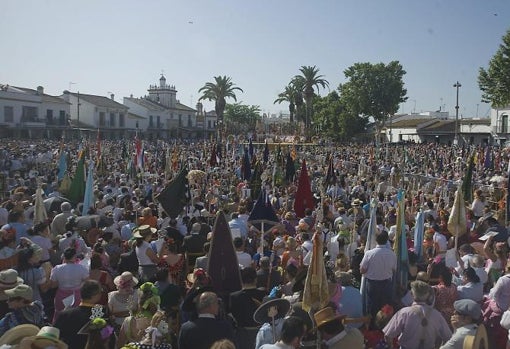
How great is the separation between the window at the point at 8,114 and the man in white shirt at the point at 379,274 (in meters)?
56.2

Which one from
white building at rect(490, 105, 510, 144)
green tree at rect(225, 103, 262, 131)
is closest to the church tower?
green tree at rect(225, 103, 262, 131)

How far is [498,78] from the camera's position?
32938 mm

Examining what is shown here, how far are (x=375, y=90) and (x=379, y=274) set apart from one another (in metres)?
52.6

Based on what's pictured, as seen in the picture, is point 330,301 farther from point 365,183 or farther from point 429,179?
point 429,179

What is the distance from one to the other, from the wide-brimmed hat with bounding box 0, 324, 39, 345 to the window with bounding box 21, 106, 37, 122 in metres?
58.5

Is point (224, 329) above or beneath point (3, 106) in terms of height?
beneath

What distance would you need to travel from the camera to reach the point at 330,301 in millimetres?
5090

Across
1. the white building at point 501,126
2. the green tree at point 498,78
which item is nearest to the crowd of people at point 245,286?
the green tree at point 498,78

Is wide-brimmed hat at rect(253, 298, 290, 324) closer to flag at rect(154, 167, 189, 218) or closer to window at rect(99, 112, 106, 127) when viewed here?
flag at rect(154, 167, 189, 218)

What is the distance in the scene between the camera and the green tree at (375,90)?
185 feet

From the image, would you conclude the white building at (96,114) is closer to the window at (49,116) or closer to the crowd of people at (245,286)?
the window at (49,116)

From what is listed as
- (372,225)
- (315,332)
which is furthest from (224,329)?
(372,225)

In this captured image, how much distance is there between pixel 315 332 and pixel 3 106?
57.3 m

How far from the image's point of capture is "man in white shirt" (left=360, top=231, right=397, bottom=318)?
628cm
